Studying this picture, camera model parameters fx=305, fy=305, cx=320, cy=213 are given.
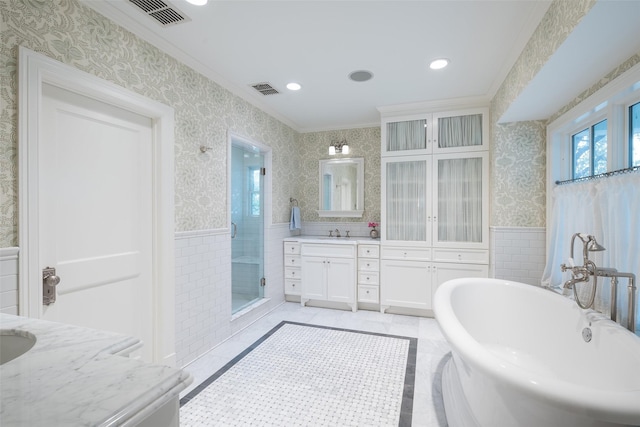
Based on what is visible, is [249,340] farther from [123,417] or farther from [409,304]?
[123,417]

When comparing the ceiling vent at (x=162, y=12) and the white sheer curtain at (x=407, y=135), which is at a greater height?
the ceiling vent at (x=162, y=12)

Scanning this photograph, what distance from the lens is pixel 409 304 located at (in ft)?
12.2

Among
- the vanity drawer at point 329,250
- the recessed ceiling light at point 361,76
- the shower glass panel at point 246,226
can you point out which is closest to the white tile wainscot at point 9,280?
the shower glass panel at point 246,226

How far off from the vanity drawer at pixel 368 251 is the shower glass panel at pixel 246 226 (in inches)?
49.5

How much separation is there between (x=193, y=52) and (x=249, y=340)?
2.63 meters

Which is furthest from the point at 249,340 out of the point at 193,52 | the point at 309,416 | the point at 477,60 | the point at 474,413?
the point at 477,60

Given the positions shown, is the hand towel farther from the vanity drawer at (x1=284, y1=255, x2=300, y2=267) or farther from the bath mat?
the bath mat

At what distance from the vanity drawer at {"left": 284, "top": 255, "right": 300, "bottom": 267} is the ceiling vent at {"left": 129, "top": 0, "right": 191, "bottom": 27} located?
290 centimetres

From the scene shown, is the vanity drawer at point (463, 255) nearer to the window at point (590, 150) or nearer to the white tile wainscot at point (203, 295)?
the window at point (590, 150)

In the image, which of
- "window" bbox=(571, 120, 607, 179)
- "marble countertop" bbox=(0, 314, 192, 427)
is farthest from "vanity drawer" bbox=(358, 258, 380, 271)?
"marble countertop" bbox=(0, 314, 192, 427)

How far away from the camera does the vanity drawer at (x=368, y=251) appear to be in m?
3.84

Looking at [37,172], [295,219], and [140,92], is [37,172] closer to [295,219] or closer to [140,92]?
[140,92]

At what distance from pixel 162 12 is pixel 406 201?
300cm

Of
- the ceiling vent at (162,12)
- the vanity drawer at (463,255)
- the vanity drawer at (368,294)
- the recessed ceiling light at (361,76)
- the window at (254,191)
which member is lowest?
the vanity drawer at (368,294)
